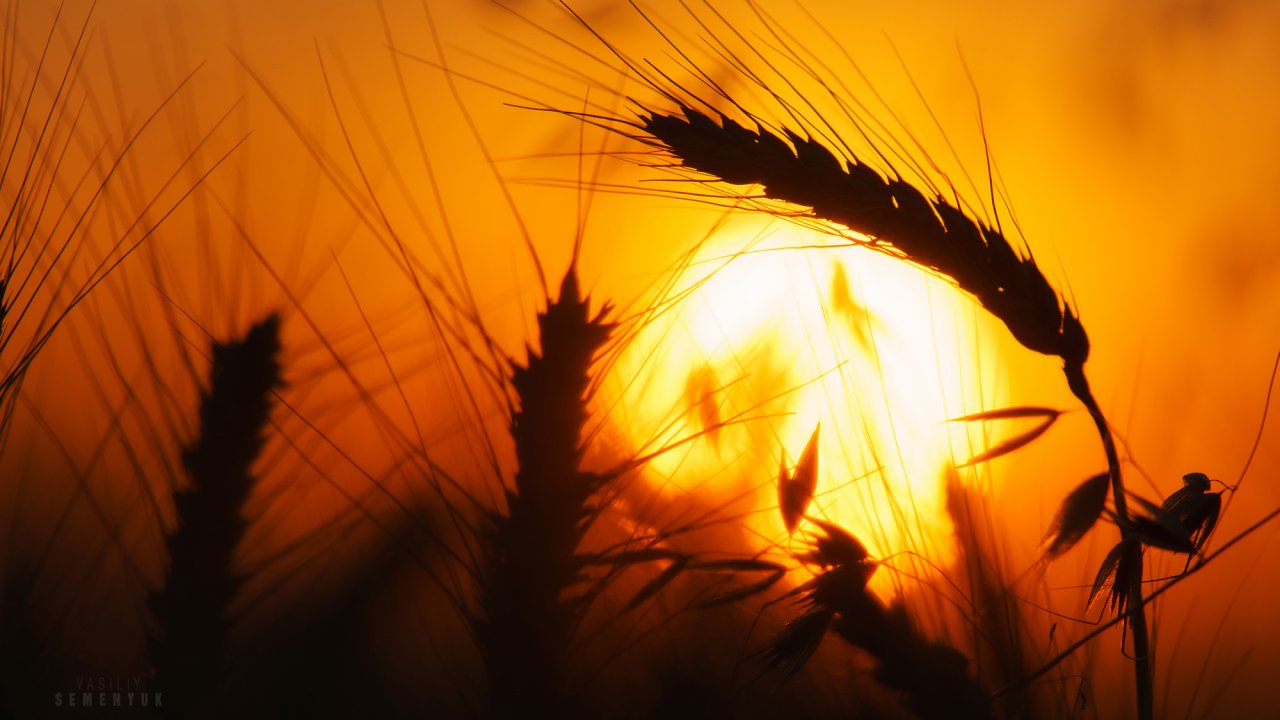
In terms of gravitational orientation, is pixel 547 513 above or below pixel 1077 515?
above

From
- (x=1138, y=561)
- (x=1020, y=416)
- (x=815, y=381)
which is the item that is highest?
(x=815, y=381)

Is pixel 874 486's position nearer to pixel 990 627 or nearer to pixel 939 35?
pixel 990 627

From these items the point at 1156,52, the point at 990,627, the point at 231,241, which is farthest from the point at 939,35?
the point at 231,241

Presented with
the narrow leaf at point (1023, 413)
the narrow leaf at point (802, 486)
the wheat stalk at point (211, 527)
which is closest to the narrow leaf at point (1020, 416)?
the narrow leaf at point (1023, 413)

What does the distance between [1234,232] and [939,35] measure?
1.37ft

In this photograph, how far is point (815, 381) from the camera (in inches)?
34.3

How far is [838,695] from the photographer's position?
86 cm

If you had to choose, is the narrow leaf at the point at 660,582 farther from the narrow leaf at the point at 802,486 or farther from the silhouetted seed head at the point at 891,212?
the silhouetted seed head at the point at 891,212

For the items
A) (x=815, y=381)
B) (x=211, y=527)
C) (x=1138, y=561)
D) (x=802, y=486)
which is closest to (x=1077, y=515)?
(x=1138, y=561)

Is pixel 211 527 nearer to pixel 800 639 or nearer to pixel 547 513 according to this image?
pixel 547 513

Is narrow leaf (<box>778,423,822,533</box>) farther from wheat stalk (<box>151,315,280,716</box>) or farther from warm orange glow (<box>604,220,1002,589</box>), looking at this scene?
wheat stalk (<box>151,315,280,716</box>)

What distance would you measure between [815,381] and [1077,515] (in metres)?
0.34

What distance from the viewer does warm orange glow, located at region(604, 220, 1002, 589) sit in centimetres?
84

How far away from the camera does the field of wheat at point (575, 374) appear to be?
2.65 ft
